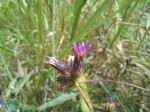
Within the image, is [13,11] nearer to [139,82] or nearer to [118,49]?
[118,49]

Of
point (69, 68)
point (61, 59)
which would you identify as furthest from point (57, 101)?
point (69, 68)

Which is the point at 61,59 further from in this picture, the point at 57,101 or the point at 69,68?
the point at 69,68

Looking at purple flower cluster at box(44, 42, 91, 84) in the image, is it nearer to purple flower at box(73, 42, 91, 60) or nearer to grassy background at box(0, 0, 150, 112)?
purple flower at box(73, 42, 91, 60)

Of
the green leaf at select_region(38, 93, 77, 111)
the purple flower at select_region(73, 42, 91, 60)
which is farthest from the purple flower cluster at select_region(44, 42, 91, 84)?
the green leaf at select_region(38, 93, 77, 111)

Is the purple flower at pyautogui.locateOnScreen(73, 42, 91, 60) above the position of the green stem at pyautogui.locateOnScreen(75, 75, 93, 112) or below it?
above

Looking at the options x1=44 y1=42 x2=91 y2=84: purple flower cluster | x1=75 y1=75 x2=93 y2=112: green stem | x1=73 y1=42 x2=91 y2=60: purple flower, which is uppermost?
x1=73 y1=42 x2=91 y2=60: purple flower

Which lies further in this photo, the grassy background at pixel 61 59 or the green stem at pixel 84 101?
the grassy background at pixel 61 59

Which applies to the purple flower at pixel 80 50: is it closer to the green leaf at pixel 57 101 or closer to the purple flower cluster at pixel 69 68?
the purple flower cluster at pixel 69 68

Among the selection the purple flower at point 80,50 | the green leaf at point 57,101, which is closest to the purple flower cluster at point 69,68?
the purple flower at point 80,50
